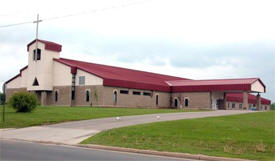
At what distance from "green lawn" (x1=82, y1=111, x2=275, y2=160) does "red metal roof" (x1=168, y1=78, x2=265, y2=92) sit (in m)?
37.4

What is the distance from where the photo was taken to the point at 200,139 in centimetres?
1778

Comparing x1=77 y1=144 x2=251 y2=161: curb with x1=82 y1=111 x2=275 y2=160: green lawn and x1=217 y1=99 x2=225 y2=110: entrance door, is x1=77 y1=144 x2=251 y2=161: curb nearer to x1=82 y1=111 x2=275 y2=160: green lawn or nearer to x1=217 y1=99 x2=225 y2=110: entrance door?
x1=82 y1=111 x2=275 y2=160: green lawn

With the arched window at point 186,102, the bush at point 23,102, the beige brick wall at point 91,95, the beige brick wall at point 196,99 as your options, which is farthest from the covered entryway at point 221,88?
the bush at point 23,102

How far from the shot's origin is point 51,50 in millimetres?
58250

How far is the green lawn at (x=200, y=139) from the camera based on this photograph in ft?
50.5

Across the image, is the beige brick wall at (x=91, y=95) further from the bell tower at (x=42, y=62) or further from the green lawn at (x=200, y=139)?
the green lawn at (x=200, y=139)

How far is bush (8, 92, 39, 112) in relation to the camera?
34.5 metres

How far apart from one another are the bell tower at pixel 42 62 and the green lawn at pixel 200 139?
38.3 metres

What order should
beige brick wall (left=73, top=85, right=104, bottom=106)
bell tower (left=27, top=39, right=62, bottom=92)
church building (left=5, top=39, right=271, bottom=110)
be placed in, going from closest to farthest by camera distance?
beige brick wall (left=73, top=85, right=104, bottom=106) → church building (left=5, top=39, right=271, bottom=110) → bell tower (left=27, top=39, right=62, bottom=92)

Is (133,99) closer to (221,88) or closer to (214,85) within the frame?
(214,85)

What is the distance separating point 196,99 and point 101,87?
1722 cm

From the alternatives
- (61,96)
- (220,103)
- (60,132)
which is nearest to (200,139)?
(60,132)

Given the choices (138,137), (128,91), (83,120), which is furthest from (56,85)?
(138,137)

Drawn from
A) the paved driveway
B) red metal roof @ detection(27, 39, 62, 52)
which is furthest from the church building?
the paved driveway
